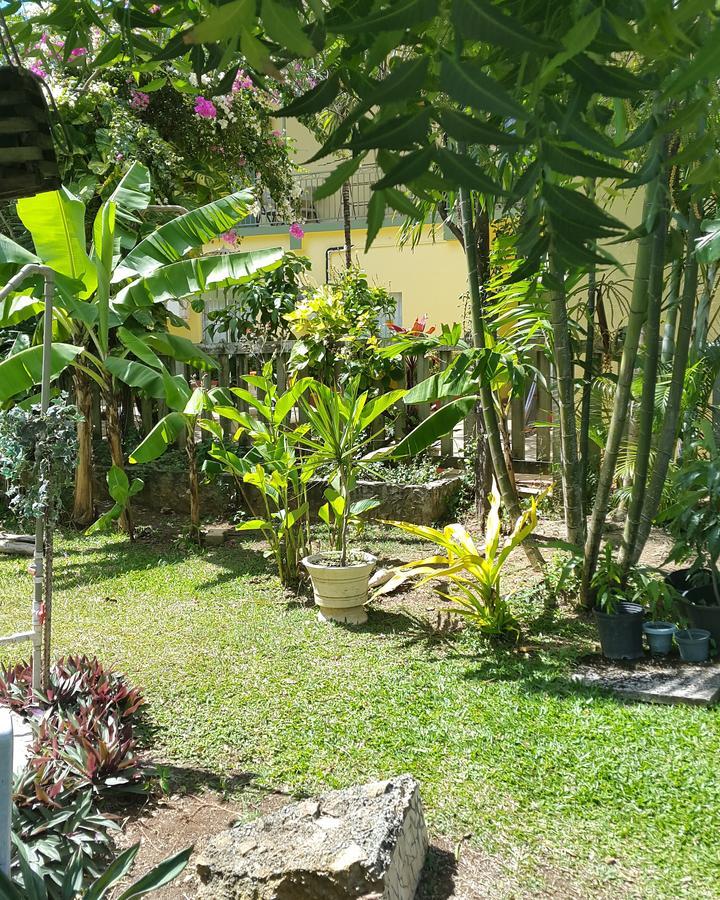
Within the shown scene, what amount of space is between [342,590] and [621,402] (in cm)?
209

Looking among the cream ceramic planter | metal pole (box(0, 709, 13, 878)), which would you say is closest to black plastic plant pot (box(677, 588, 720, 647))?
the cream ceramic planter

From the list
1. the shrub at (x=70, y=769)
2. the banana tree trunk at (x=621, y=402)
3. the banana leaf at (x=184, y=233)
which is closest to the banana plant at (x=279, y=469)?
the banana leaf at (x=184, y=233)

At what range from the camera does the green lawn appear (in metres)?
2.86

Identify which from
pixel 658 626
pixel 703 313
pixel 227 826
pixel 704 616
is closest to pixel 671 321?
pixel 703 313

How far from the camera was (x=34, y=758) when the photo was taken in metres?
3.08

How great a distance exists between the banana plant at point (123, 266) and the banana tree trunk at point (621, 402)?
3.22 metres

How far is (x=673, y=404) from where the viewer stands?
15.4 feet

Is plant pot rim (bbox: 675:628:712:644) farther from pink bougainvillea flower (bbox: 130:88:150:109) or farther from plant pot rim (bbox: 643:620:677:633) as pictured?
pink bougainvillea flower (bbox: 130:88:150:109)

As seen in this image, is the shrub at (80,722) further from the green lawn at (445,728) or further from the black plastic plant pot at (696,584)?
the black plastic plant pot at (696,584)

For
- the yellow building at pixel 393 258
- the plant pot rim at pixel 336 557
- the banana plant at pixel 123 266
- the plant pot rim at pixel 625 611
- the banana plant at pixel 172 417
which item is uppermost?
the yellow building at pixel 393 258

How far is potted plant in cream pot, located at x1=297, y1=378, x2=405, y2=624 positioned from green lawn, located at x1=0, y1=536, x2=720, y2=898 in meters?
0.18

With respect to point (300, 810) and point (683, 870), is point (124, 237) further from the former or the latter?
point (683, 870)

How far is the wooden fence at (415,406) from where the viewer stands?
815 cm

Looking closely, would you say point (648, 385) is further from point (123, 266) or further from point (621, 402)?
point (123, 266)
